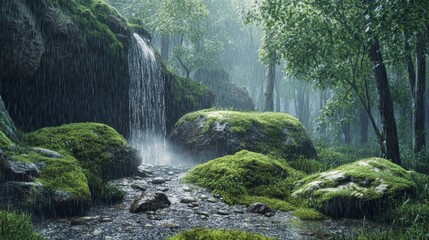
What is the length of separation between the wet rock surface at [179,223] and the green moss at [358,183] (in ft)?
2.38

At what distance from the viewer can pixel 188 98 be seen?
20906mm

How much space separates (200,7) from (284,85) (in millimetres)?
31051

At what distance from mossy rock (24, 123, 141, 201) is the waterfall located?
570 centimetres

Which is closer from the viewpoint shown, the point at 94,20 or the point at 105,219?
the point at 105,219

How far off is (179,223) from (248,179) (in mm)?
3299

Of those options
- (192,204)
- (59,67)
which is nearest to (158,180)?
(192,204)

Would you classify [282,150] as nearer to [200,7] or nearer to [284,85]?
[200,7]

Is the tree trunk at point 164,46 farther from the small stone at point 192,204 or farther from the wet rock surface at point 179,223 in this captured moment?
the small stone at point 192,204

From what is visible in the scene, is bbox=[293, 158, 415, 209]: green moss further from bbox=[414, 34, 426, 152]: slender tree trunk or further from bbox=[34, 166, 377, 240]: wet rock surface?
bbox=[414, 34, 426, 152]: slender tree trunk

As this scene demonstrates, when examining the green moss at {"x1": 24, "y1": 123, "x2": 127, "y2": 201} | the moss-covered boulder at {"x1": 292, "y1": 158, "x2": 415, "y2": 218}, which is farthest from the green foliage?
the moss-covered boulder at {"x1": 292, "y1": 158, "x2": 415, "y2": 218}

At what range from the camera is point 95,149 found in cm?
974

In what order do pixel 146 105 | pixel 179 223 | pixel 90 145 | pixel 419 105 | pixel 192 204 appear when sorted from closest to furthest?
pixel 179 223
pixel 192 204
pixel 90 145
pixel 419 105
pixel 146 105

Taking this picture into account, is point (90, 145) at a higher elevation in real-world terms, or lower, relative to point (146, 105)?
lower

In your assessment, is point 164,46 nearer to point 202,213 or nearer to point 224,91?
point 224,91
